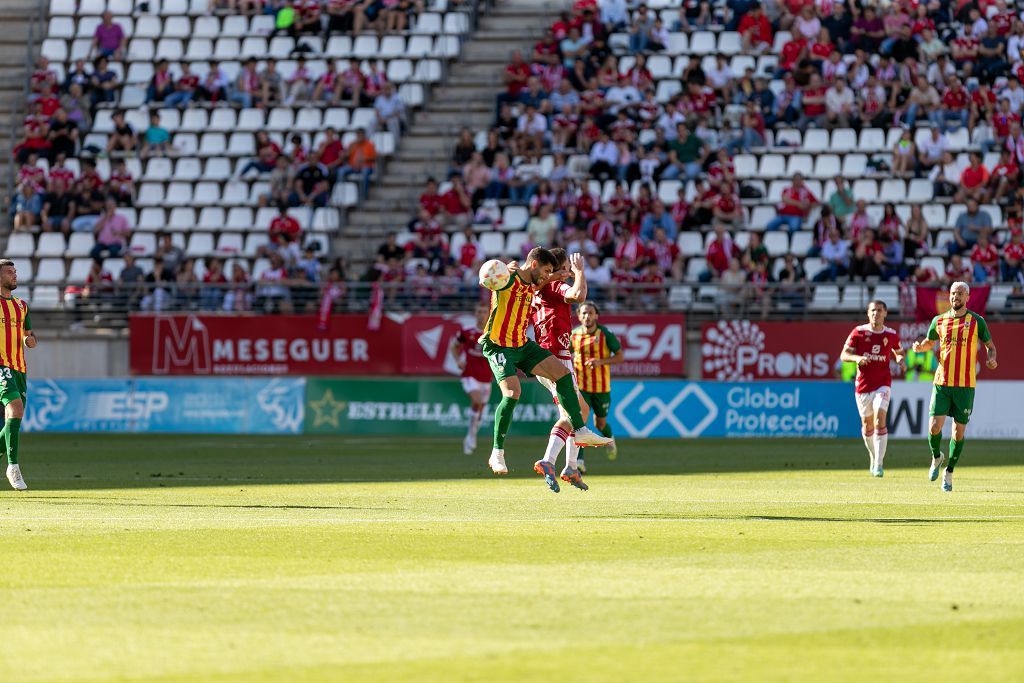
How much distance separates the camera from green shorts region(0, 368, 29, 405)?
1834 centimetres

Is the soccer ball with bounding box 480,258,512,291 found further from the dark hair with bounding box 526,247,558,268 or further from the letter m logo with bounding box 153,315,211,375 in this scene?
the letter m logo with bounding box 153,315,211,375

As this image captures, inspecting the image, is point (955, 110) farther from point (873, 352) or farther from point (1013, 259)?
point (873, 352)

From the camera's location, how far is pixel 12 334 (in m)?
18.5

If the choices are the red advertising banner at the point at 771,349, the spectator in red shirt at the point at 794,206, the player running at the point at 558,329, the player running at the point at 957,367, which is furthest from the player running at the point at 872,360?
the spectator in red shirt at the point at 794,206

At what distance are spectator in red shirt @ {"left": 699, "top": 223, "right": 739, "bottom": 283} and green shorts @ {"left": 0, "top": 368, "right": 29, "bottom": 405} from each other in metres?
18.5

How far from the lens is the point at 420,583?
1020 cm

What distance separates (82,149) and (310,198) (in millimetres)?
6324

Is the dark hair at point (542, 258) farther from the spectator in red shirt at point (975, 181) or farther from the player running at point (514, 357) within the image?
the spectator in red shirt at point (975, 181)

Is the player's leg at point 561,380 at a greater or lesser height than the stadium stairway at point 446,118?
lesser

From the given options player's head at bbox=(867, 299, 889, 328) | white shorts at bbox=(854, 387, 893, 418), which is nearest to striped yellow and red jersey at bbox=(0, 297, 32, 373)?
player's head at bbox=(867, 299, 889, 328)

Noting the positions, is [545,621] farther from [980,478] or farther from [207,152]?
[207,152]

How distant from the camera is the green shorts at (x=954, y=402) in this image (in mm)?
19531

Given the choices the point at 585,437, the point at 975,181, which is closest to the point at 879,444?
the point at 585,437

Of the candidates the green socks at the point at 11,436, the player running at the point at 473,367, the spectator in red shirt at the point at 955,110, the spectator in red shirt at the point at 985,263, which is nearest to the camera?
the green socks at the point at 11,436
